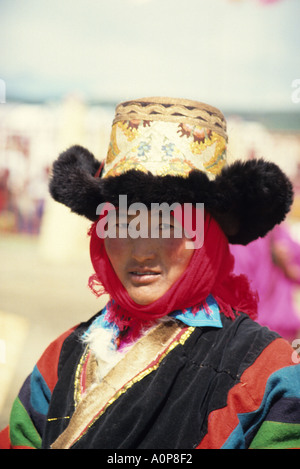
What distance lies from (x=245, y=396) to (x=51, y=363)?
752 millimetres

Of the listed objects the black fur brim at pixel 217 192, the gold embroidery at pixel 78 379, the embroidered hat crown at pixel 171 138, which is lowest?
the gold embroidery at pixel 78 379

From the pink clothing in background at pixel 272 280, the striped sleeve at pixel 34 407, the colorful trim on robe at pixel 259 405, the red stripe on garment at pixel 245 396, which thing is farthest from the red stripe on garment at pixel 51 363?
the pink clothing in background at pixel 272 280

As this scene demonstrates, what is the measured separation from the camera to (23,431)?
1.90 metres

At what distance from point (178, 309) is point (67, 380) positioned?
18.2 inches

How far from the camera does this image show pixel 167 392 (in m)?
1.62

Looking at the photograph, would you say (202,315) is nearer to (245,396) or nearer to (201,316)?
(201,316)

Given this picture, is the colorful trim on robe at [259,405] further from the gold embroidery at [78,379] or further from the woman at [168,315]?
the gold embroidery at [78,379]

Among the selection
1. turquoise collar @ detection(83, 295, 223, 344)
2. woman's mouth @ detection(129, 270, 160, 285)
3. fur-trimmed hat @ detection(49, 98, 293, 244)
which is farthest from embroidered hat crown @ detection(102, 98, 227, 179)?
turquoise collar @ detection(83, 295, 223, 344)

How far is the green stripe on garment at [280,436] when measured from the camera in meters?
1.48

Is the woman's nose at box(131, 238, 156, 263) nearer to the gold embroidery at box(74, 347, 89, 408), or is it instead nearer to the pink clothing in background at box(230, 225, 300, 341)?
the gold embroidery at box(74, 347, 89, 408)

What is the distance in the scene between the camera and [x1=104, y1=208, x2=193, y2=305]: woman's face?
174cm

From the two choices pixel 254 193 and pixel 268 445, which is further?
pixel 254 193
